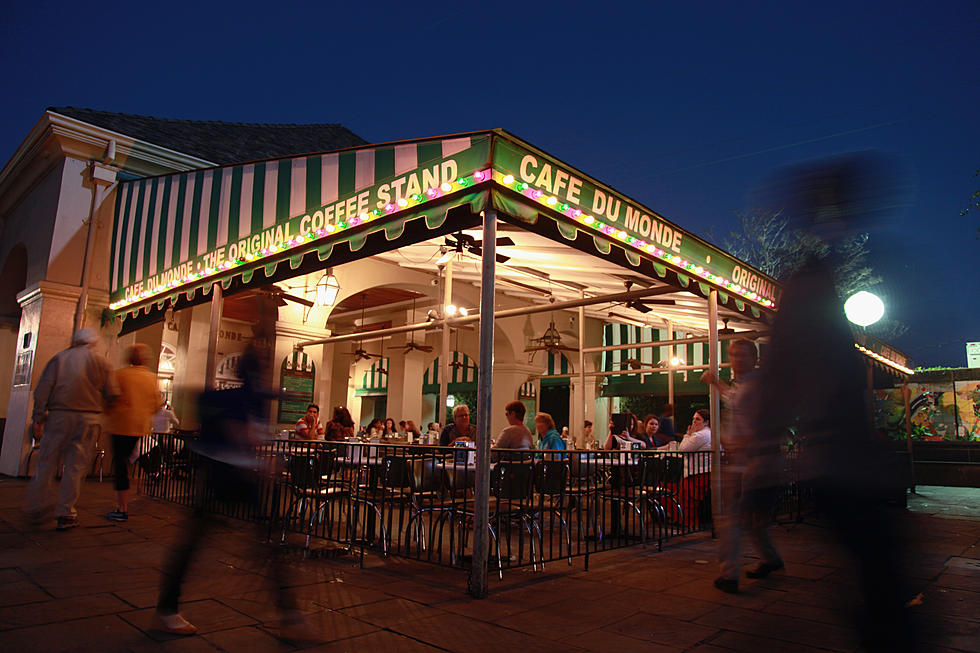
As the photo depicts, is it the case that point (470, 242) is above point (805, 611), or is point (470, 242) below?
above

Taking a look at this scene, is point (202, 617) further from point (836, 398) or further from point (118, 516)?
point (118, 516)

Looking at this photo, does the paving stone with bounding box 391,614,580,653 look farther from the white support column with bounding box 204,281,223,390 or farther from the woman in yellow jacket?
the white support column with bounding box 204,281,223,390

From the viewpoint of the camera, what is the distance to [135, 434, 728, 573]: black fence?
4.31 meters

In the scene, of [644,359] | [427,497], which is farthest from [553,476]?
[644,359]

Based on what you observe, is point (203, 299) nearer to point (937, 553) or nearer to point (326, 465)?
point (326, 465)

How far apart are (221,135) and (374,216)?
8.55 meters

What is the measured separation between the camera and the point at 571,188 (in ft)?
14.7

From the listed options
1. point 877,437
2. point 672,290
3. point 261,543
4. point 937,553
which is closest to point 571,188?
point 672,290

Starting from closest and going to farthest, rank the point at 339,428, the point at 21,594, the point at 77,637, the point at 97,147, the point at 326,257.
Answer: the point at 77,637 → the point at 21,594 → the point at 326,257 → the point at 339,428 → the point at 97,147

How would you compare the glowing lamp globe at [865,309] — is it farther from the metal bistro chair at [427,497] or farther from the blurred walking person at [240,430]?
the blurred walking person at [240,430]

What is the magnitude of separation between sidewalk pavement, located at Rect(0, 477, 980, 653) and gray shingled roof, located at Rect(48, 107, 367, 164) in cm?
528

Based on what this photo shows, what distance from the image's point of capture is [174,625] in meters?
2.73

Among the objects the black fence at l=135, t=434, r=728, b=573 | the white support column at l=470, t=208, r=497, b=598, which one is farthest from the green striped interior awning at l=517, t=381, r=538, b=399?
the white support column at l=470, t=208, r=497, b=598

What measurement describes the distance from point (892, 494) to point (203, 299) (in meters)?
6.86
